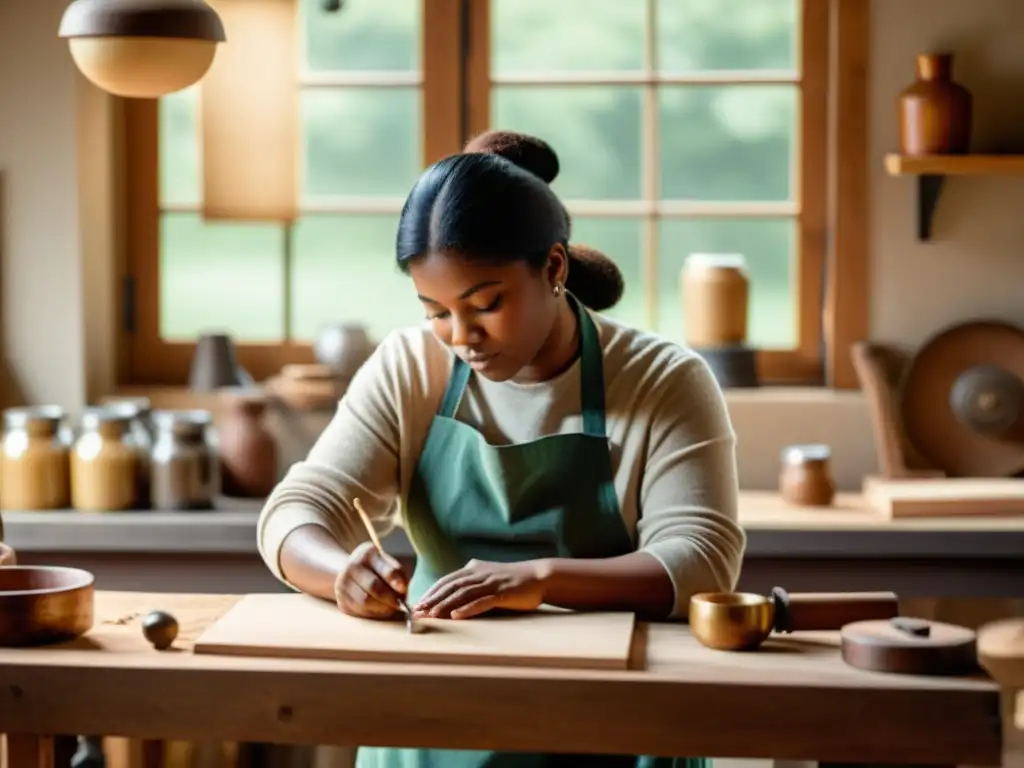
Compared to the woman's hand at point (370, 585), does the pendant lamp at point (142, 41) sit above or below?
above

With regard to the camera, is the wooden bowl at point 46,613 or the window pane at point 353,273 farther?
the window pane at point 353,273

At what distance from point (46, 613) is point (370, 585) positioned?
43cm

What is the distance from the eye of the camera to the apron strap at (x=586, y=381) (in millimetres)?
2475

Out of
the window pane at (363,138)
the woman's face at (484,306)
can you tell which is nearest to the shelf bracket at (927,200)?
the window pane at (363,138)

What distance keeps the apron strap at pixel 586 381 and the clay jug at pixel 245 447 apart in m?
1.45

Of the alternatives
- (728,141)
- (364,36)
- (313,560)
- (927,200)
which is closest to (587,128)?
(728,141)

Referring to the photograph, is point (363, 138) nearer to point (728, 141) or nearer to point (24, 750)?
point (728, 141)

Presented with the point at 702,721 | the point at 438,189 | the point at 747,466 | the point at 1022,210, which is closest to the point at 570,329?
the point at 438,189

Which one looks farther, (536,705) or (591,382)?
(591,382)

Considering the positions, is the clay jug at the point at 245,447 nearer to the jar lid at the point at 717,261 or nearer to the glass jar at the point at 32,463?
the glass jar at the point at 32,463

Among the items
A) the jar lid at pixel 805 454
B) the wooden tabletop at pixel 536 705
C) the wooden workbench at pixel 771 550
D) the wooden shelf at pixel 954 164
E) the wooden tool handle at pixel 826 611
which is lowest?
the wooden workbench at pixel 771 550

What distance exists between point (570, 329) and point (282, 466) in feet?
5.78

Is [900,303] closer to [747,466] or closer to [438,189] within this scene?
[747,466]

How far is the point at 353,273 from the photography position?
439 centimetres
